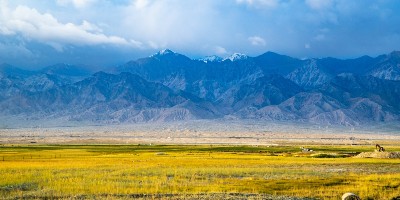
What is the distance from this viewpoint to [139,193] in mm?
32719

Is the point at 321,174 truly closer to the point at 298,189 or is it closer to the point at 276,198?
the point at 298,189

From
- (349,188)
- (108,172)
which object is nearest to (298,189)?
(349,188)

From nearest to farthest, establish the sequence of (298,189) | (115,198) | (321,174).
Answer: (115,198) → (298,189) → (321,174)

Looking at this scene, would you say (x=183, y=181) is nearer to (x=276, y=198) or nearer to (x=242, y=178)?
(x=242, y=178)

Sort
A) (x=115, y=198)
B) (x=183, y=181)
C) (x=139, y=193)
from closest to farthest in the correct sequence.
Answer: (x=115, y=198) < (x=139, y=193) < (x=183, y=181)

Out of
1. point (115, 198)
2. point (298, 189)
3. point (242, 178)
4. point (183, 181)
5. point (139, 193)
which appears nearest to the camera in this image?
point (115, 198)

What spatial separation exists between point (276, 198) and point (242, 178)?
12.0m

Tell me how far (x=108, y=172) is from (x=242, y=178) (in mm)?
13007

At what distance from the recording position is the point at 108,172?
155ft

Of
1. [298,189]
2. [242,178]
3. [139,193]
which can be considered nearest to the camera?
[139,193]

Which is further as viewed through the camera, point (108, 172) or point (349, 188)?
point (108, 172)

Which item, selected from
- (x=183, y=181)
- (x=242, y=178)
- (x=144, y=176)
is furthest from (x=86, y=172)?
(x=242, y=178)

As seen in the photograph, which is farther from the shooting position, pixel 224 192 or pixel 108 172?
pixel 108 172

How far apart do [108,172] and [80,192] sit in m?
14.4
